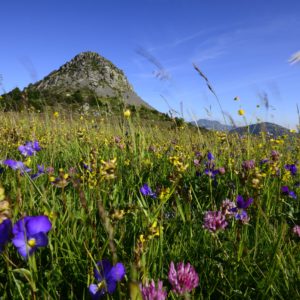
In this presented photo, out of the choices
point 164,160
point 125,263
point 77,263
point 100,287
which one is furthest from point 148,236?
point 164,160

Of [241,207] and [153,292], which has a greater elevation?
[241,207]

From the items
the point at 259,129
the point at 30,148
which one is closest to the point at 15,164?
the point at 30,148

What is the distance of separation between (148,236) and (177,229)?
80 cm

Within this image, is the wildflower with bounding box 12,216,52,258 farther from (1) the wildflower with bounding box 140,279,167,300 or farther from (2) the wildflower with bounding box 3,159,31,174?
(2) the wildflower with bounding box 3,159,31,174

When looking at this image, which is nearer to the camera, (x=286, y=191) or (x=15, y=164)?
(x=15, y=164)

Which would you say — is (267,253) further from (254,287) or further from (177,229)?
(177,229)

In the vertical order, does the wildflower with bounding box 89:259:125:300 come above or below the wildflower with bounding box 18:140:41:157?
below

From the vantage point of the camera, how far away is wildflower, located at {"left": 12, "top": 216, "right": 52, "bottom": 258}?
1.07 metres

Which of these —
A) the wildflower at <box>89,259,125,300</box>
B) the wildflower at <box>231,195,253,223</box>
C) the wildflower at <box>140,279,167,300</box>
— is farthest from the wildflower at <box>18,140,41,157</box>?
the wildflower at <box>140,279,167,300</box>

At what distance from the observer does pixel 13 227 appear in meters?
1.05

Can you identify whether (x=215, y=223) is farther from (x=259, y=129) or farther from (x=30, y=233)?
(x=259, y=129)

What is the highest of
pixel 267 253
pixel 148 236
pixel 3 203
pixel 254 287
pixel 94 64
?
pixel 94 64

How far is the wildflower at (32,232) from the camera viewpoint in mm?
1065

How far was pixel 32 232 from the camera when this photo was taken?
109 cm
